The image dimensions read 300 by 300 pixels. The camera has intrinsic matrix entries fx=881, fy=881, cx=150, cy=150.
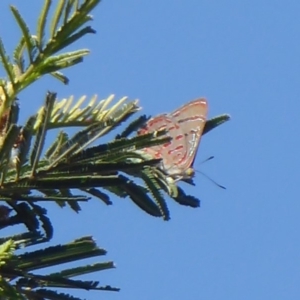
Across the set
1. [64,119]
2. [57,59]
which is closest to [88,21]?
[57,59]

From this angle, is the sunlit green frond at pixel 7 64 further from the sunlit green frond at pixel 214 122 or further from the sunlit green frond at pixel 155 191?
the sunlit green frond at pixel 214 122

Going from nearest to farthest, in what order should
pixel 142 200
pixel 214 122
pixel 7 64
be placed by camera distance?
pixel 7 64 → pixel 142 200 → pixel 214 122

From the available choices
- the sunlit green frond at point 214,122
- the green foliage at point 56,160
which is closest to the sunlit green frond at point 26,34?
the green foliage at point 56,160

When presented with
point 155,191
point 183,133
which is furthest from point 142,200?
point 183,133

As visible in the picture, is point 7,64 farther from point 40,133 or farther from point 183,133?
point 183,133

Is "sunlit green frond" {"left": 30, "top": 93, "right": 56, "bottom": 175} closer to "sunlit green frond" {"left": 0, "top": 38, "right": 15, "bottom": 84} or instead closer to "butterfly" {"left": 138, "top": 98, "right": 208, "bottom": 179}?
"sunlit green frond" {"left": 0, "top": 38, "right": 15, "bottom": 84}

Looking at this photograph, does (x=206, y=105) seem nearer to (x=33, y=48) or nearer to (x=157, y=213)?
(x=157, y=213)

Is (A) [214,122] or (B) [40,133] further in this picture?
(A) [214,122]

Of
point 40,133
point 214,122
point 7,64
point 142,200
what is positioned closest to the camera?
point 40,133
